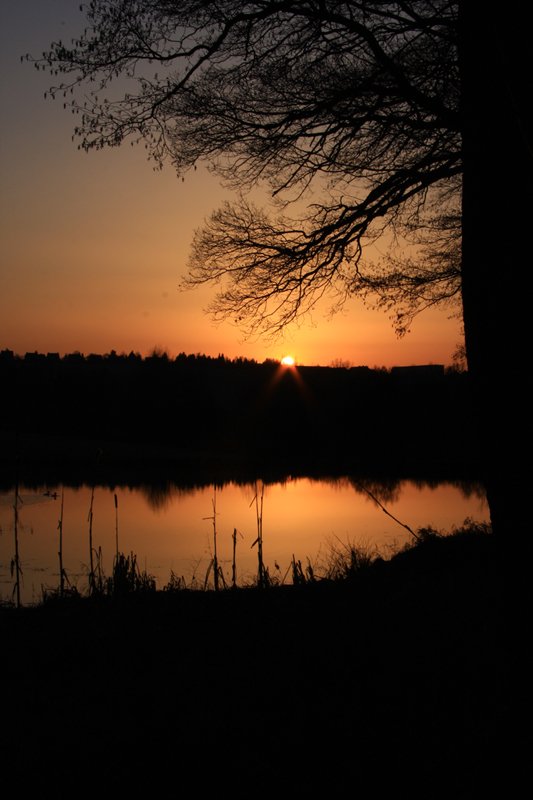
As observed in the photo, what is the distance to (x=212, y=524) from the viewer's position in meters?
16.4

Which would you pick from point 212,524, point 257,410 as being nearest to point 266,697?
point 212,524

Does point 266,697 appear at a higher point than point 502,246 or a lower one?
lower

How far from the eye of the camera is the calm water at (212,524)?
12.2 metres

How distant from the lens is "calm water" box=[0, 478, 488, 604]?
12.2 m

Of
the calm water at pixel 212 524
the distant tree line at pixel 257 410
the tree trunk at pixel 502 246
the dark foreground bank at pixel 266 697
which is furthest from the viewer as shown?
Answer: the distant tree line at pixel 257 410

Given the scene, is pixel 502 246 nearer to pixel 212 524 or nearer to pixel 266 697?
pixel 266 697

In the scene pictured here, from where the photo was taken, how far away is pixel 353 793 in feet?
10.2

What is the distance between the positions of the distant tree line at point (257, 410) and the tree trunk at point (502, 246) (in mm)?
25097

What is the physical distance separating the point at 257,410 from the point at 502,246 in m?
35.5

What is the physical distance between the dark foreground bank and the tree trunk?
0.45 m

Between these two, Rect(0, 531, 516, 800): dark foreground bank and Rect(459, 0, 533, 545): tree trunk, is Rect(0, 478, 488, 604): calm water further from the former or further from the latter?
Rect(459, 0, 533, 545): tree trunk

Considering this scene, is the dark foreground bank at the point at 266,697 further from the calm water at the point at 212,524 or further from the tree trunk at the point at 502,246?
the calm water at the point at 212,524

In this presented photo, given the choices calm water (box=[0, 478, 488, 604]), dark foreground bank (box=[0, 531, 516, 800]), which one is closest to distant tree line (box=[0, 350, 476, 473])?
calm water (box=[0, 478, 488, 604])

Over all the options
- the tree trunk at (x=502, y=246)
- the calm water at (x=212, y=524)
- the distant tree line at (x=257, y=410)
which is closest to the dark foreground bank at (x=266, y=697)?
the tree trunk at (x=502, y=246)
